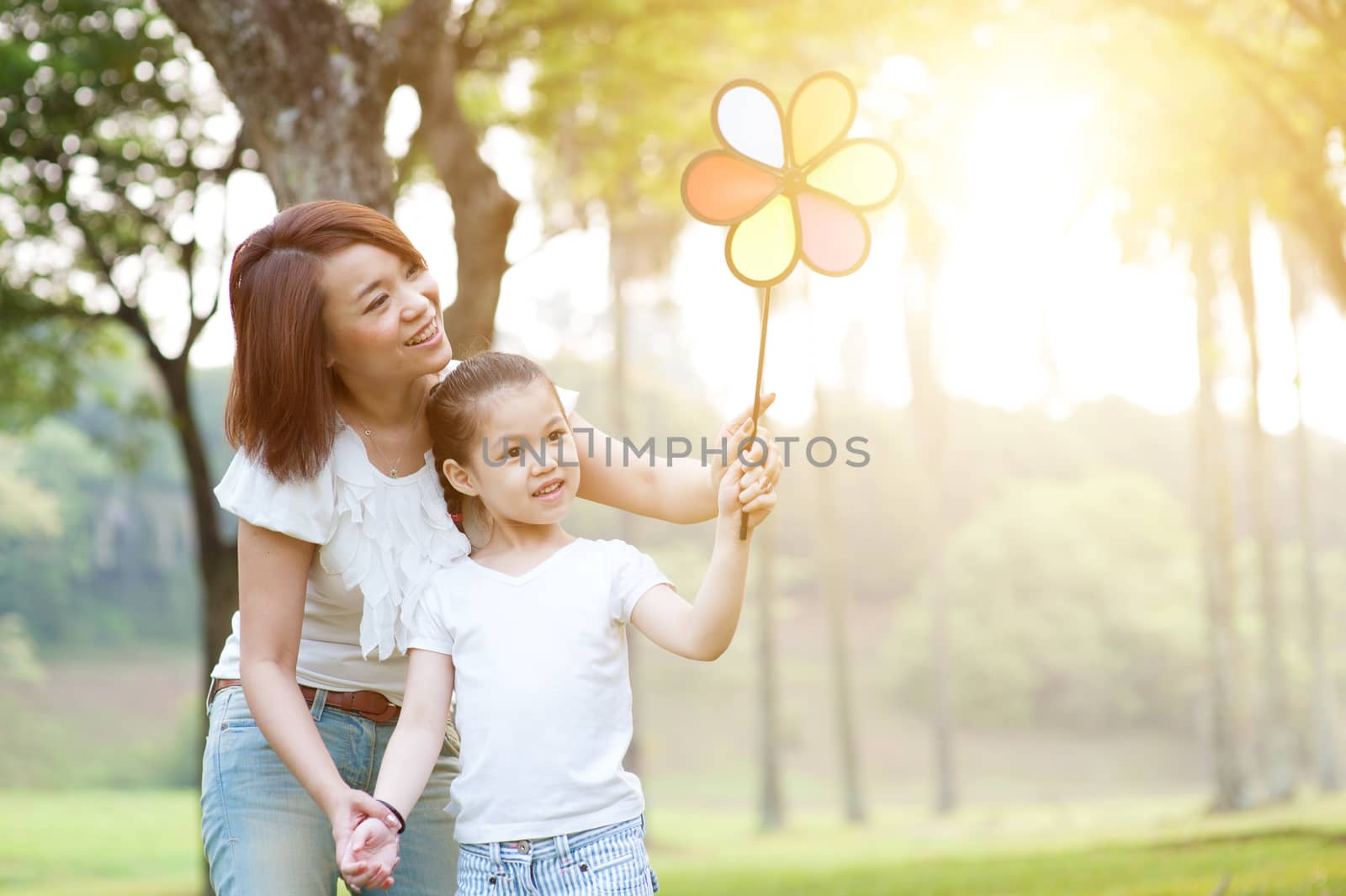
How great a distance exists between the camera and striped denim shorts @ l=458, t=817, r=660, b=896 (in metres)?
1.96

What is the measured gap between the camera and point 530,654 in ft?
6.74

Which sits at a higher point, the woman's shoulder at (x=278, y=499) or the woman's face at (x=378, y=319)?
the woman's face at (x=378, y=319)

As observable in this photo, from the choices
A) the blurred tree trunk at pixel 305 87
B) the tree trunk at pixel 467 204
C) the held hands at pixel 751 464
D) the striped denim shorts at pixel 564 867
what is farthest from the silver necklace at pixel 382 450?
the tree trunk at pixel 467 204

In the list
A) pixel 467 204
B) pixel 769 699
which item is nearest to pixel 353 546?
pixel 467 204

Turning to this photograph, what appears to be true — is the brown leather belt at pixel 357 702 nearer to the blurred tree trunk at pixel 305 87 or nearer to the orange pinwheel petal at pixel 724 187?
the orange pinwheel petal at pixel 724 187

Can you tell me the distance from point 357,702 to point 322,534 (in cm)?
34

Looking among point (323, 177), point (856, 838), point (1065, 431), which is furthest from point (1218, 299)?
point (1065, 431)

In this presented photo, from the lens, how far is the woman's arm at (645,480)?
2.22 metres

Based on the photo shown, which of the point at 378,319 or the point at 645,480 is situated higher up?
the point at 378,319

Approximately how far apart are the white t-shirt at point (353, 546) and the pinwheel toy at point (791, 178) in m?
0.58

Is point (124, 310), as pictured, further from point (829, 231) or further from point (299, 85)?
point (829, 231)

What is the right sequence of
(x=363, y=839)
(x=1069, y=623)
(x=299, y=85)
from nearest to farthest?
1. (x=363, y=839)
2. (x=299, y=85)
3. (x=1069, y=623)

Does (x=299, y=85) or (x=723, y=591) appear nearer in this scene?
(x=723, y=591)

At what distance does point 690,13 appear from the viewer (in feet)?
22.2
